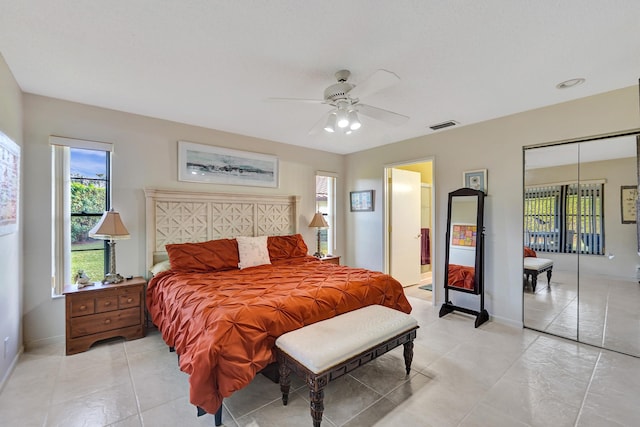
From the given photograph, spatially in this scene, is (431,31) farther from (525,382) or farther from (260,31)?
(525,382)

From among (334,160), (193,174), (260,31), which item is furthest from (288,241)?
(260,31)

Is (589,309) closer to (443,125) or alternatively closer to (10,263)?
(443,125)

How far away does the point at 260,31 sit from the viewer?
1837mm

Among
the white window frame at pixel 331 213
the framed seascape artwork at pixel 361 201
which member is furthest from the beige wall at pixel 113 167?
the framed seascape artwork at pixel 361 201

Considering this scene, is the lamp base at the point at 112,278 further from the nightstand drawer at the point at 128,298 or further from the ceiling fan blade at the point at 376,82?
the ceiling fan blade at the point at 376,82

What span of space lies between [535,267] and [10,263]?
5.19m

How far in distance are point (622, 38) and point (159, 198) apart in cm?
441

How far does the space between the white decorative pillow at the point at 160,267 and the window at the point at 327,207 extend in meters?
2.72

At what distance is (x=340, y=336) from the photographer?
1938mm

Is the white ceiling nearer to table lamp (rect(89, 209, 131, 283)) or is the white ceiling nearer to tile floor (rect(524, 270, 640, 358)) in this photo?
table lamp (rect(89, 209, 131, 283))

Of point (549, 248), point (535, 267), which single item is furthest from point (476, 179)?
point (535, 267)

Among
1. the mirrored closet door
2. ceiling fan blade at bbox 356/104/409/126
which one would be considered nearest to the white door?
the mirrored closet door

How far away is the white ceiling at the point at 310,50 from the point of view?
1654 mm

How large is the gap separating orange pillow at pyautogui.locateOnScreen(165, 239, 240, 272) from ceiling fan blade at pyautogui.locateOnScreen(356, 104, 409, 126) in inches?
88.9
